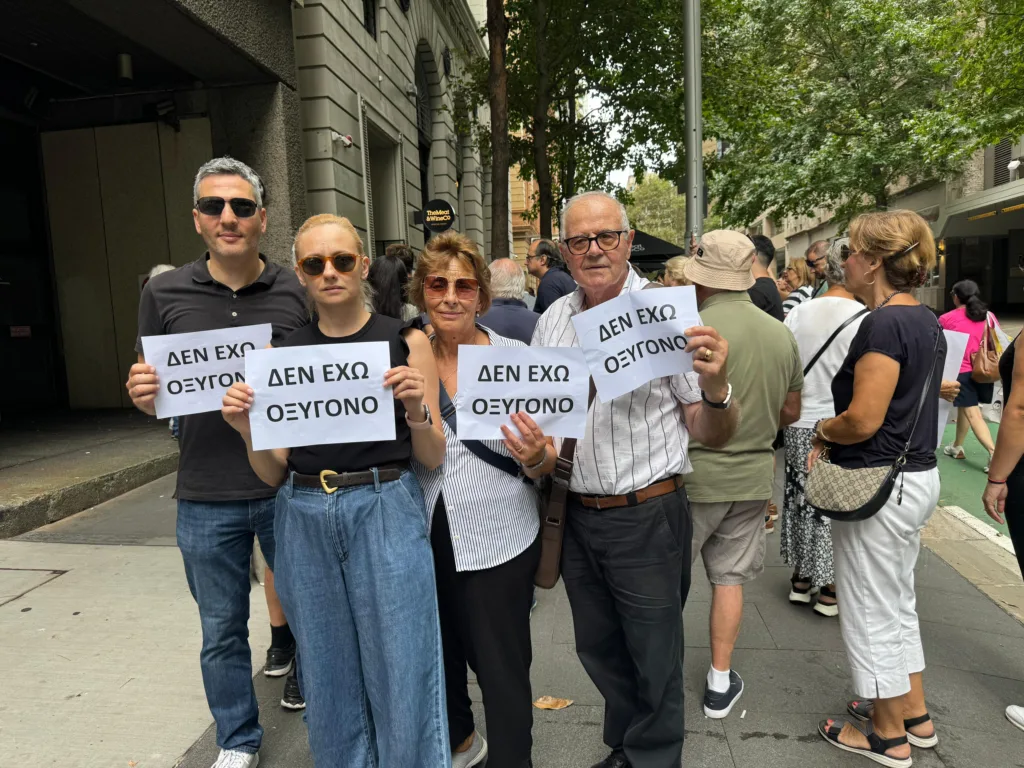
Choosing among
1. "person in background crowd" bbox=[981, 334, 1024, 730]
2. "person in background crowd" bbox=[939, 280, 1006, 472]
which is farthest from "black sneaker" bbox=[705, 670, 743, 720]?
"person in background crowd" bbox=[939, 280, 1006, 472]

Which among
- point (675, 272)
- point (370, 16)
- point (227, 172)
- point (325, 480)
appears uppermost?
point (370, 16)

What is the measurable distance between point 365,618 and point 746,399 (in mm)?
1840

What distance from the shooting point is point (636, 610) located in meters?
2.29

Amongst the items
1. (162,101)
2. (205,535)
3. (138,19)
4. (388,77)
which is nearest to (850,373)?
(205,535)

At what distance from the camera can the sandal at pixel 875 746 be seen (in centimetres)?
262

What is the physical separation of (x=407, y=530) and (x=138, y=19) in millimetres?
6392

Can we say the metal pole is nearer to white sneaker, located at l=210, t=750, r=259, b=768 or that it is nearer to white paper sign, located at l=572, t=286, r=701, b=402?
white paper sign, located at l=572, t=286, r=701, b=402

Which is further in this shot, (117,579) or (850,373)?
(117,579)

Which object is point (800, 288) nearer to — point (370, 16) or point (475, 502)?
point (475, 502)

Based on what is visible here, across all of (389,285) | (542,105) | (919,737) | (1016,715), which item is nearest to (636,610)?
(919,737)

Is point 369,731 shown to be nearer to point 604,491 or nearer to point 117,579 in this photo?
point 604,491

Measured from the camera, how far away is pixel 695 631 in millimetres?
3787

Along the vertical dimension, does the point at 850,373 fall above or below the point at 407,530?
above

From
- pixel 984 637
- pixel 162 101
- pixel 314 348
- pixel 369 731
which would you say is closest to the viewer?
pixel 314 348
